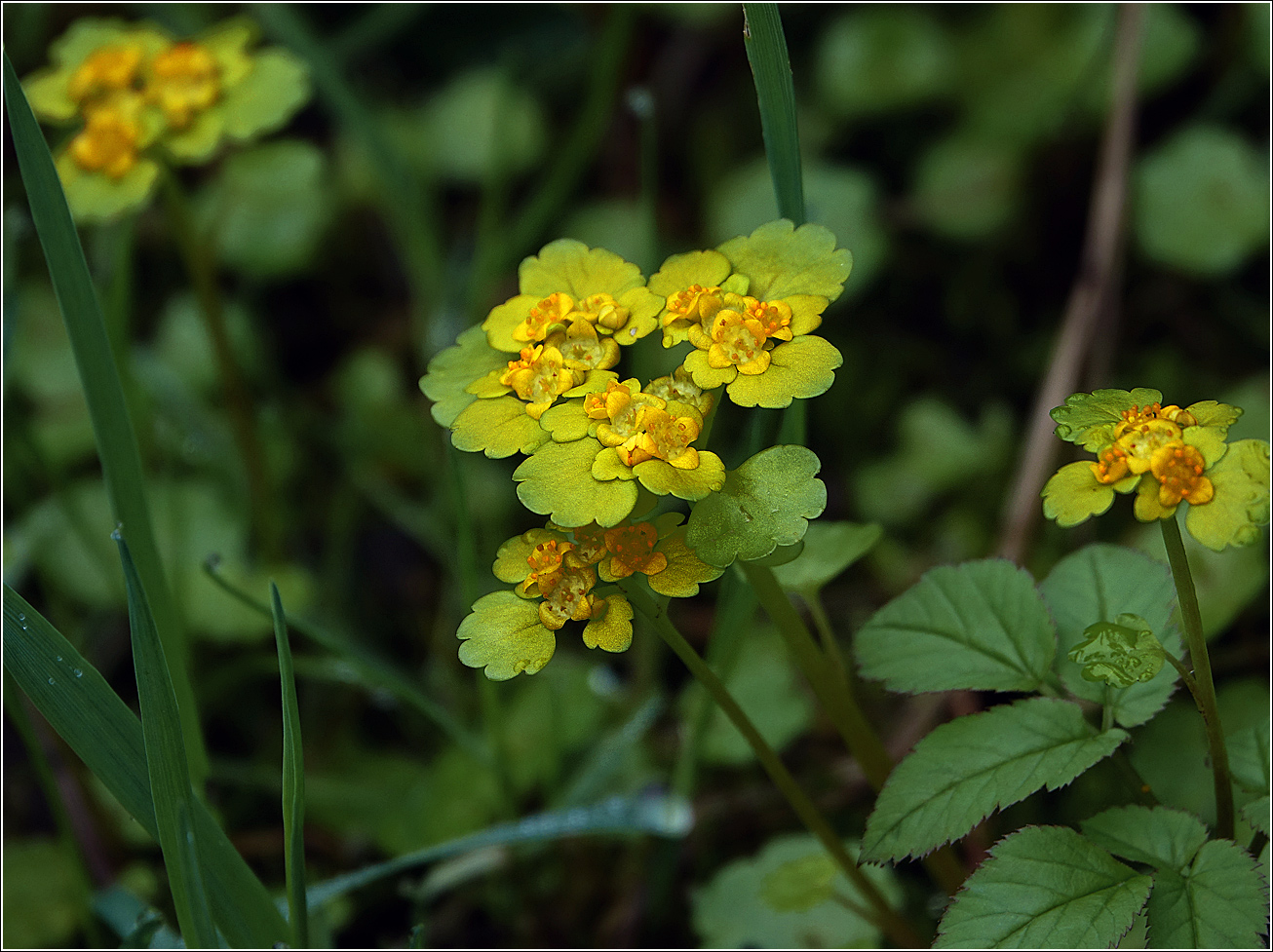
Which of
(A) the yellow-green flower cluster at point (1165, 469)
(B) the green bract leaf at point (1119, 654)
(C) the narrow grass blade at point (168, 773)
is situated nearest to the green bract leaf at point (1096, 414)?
(A) the yellow-green flower cluster at point (1165, 469)

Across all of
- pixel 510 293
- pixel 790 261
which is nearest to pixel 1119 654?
pixel 790 261

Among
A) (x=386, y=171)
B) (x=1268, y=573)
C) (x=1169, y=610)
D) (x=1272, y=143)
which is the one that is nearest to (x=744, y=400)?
(x=1169, y=610)

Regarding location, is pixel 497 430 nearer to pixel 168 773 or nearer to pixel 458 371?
pixel 458 371

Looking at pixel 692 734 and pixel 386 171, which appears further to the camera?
pixel 386 171

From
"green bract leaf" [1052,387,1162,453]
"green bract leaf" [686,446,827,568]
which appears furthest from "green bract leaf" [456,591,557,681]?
"green bract leaf" [1052,387,1162,453]

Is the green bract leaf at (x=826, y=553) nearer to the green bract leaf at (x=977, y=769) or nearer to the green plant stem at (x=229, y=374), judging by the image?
the green bract leaf at (x=977, y=769)

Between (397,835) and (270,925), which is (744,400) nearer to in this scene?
(270,925)
